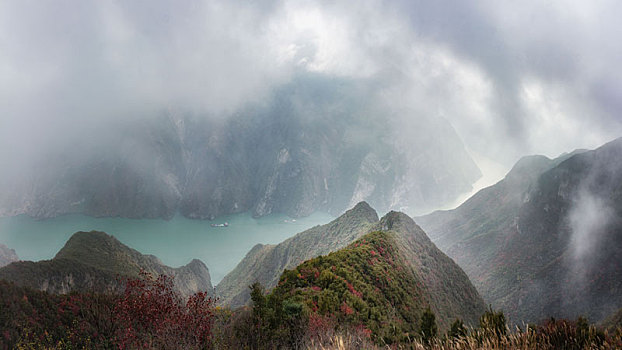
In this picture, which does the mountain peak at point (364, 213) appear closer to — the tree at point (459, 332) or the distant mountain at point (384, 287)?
the distant mountain at point (384, 287)

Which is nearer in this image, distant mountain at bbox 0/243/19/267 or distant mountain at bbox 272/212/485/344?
distant mountain at bbox 272/212/485/344

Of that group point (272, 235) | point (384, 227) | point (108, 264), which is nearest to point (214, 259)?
point (272, 235)

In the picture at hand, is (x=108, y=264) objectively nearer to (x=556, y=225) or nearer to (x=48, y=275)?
(x=48, y=275)

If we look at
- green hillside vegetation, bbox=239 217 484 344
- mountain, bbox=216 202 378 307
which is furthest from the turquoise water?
green hillside vegetation, bbox=239 217 484 344

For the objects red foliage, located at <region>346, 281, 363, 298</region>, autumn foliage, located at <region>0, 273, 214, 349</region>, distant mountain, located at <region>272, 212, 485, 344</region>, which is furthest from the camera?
red foliage, located at <region>346, 281, 363, 298</region>

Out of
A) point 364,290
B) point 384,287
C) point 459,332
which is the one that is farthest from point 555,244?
point 459,332

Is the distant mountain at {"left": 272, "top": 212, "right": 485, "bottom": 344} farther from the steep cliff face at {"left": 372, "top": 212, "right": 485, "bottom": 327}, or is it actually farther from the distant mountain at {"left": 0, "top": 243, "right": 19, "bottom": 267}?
the distant mountain at {"left": 0, "top": 243, "right": 19, "bottom": 267}
